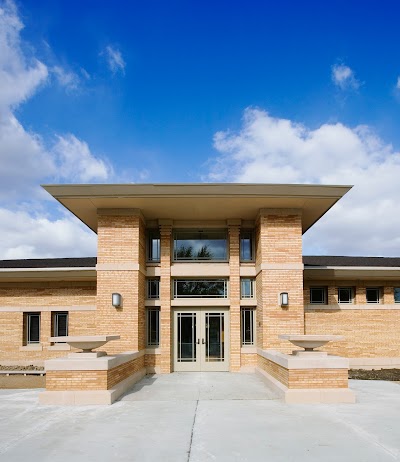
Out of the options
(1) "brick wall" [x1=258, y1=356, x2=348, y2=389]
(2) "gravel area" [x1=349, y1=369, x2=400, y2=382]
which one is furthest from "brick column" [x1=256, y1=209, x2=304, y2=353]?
(1) "brick wall" [x1=258, y1=356, x2=348, y2=389]

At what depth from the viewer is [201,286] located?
15.9m

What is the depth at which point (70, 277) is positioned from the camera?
16.9 m

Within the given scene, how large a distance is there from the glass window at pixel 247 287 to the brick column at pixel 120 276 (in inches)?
133

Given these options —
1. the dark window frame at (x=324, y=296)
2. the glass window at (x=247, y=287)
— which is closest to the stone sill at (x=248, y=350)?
the glass window at (x=247, y=287)

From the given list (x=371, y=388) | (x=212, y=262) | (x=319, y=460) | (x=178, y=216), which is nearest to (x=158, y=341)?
(x=212, y=262)

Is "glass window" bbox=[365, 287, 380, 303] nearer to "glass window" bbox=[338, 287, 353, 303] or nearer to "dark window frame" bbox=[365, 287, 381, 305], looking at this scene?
"dark window frame" bbox=[365, 287, 381, 305]

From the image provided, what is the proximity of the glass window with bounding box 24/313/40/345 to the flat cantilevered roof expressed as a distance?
16.3 feet

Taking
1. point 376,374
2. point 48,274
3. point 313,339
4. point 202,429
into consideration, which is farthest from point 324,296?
point 202,429

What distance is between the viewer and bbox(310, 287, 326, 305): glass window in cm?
1669

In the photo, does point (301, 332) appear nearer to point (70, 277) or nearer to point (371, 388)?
point (371, 388)

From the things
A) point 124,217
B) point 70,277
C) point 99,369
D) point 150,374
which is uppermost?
point 124,217

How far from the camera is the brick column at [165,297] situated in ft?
49.8

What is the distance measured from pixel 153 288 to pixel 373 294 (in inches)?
303

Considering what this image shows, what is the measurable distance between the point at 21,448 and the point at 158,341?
8.75 meters
